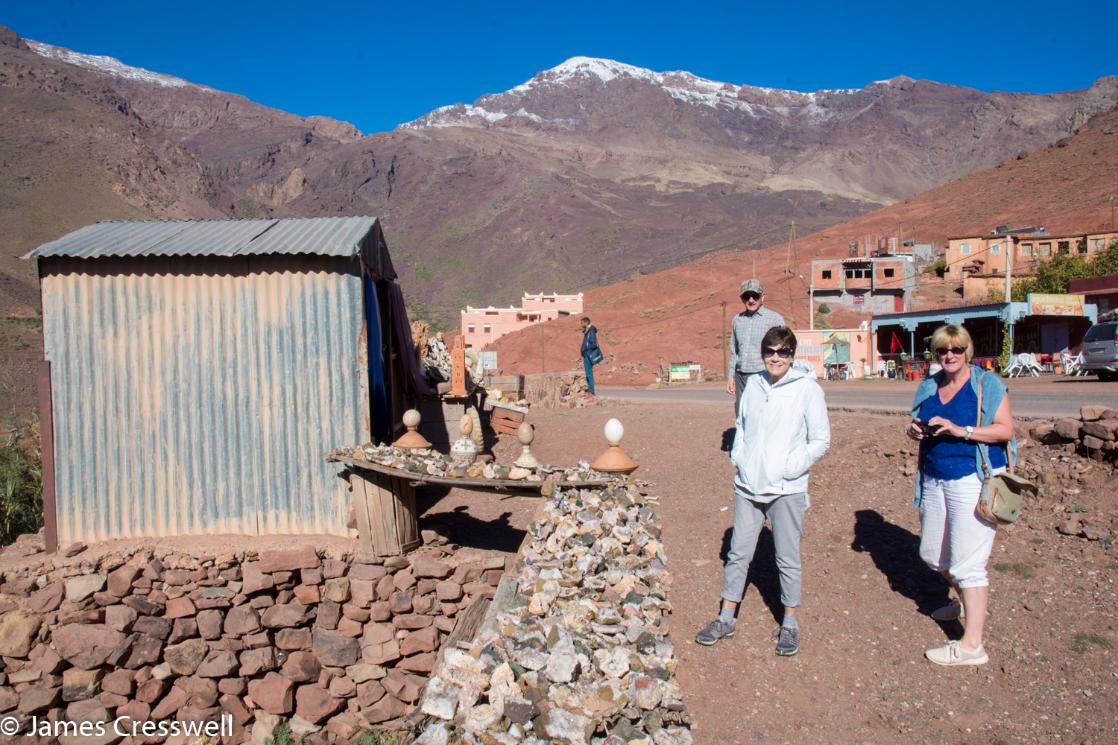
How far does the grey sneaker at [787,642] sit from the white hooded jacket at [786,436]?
33.1 inches

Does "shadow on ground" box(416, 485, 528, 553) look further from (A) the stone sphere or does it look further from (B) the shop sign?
(B) the shop sign

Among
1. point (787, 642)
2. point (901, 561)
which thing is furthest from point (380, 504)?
point (901, 561)

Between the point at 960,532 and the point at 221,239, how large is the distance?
26.0ft

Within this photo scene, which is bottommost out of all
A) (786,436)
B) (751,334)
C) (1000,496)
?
(1000,496)

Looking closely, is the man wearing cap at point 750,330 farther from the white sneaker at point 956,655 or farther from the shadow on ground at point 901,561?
the white sneaker at point 956,655

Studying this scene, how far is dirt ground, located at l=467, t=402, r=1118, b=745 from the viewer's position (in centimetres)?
395

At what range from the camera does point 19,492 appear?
40.0 feet

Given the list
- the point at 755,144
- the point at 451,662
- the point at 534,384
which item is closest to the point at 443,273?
the point at 534,384

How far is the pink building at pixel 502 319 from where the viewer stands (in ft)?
155

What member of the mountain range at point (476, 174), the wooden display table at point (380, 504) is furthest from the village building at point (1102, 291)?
the mountain range at point (476, 174)

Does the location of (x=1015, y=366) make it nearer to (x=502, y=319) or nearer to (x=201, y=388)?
(x=201, y=388)

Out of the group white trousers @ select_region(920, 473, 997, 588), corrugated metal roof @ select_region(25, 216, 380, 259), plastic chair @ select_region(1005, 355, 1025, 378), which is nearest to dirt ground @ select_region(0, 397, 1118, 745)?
white trousers @ select_region(920, 473, 997, 588)

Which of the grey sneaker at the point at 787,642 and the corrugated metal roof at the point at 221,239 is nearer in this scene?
the grey sneaker at the point at 787,642

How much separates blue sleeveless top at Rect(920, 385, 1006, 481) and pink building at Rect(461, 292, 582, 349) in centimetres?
4223
